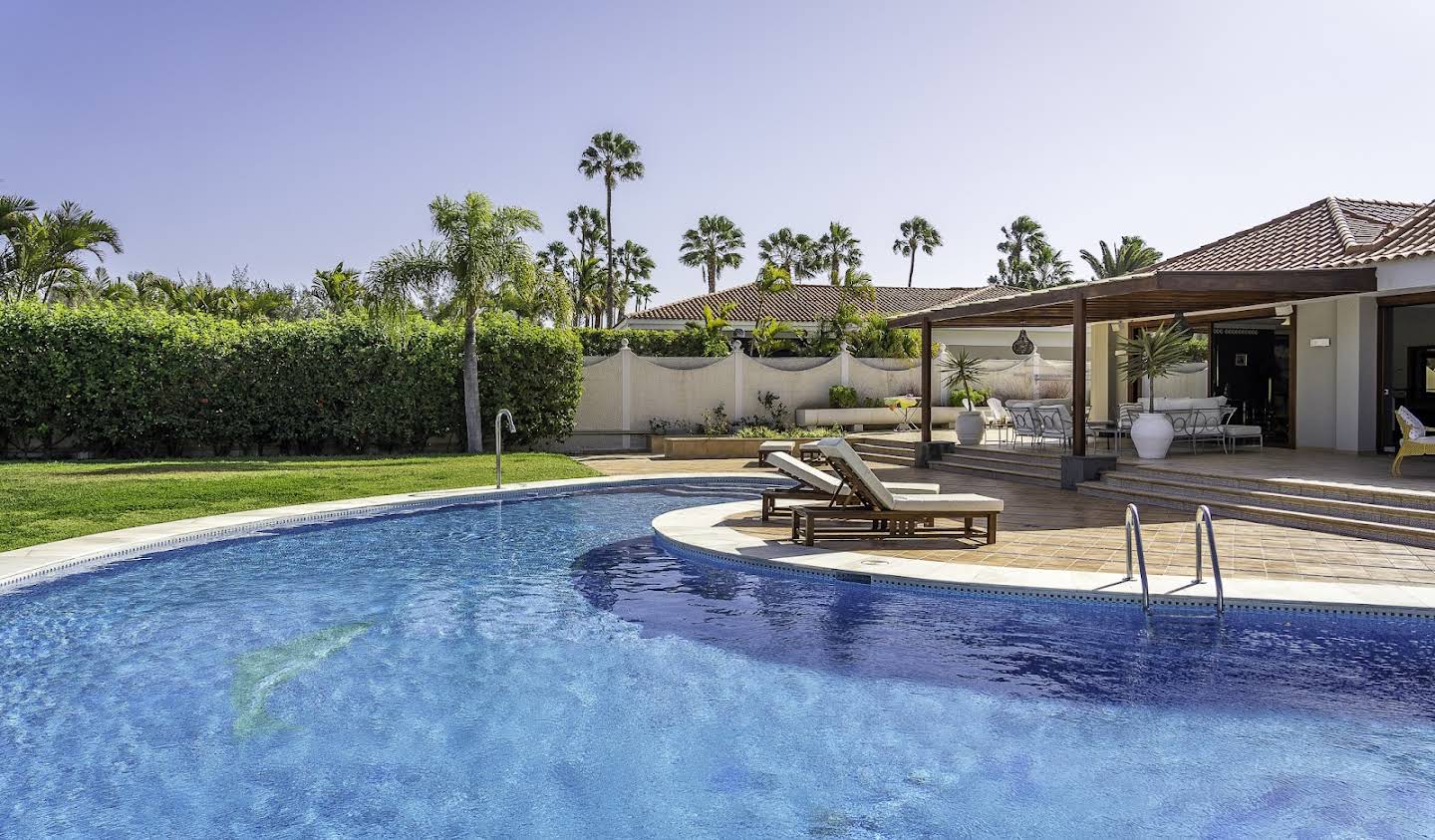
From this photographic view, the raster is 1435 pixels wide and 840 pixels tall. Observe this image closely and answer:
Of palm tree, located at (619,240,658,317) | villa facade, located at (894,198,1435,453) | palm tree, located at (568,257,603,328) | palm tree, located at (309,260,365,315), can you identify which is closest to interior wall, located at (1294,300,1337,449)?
villa facade, located at (894,198,1435,453)

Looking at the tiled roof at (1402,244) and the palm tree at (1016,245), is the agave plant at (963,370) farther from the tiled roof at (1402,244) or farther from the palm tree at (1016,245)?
the palm tree at (1016,245)

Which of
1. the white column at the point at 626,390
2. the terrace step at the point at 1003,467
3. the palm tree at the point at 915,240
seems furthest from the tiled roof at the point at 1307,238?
the palm tree at the point at 915,240

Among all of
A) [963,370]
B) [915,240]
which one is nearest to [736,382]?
[963,370]

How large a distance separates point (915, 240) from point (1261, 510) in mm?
58371

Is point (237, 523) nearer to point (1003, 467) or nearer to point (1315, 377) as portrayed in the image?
point (1003, 467)

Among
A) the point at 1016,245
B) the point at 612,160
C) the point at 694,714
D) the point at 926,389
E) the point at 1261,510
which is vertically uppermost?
the point at 612,160

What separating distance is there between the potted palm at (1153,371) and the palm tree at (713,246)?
137 ft

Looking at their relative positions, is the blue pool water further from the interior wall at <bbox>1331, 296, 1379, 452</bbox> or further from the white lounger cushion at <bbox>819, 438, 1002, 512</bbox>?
the interior wall at <bbox>1331, 296, 1379, 452</bbox>

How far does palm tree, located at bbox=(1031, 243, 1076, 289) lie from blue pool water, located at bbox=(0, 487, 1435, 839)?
58.4 m

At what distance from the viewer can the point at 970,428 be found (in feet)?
58.7

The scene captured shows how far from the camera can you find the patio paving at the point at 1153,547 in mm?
7887

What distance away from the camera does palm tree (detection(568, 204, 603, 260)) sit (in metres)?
64.4

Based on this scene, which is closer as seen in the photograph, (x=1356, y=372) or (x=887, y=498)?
(x=887, y=498)

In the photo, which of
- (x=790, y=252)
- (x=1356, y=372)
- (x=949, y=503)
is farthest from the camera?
(x=790, y=252)
